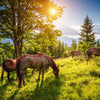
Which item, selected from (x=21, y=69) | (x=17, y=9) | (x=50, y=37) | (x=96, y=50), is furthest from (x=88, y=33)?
(x=21, y=69)

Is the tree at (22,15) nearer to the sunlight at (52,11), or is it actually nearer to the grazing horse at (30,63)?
the sunlight at (52,11)

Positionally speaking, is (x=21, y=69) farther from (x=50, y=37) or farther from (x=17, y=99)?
(x=50, y=37)

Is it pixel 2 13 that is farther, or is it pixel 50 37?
pixel 50 37

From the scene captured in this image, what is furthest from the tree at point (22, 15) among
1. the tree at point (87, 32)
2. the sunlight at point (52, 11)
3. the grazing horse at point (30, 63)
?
the tree at point (87, 32)

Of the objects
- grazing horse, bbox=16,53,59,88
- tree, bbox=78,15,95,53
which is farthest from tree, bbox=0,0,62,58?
tree, bbox=78,15,95,53

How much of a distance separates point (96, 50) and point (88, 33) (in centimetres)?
1685

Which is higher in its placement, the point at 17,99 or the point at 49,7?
the point at 49,7

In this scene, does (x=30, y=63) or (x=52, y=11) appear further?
(x=52, y=11)

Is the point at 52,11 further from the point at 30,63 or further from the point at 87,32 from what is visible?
the point at 87,32

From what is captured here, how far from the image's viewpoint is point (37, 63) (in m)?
5.85

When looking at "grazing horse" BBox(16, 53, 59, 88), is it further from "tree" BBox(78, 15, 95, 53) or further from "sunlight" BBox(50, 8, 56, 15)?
"tree" BBox(78, 15, 95, 53)

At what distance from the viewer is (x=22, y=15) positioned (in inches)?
315

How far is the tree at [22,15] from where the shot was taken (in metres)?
7.91

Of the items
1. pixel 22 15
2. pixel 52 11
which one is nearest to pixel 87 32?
pixel 52 11
